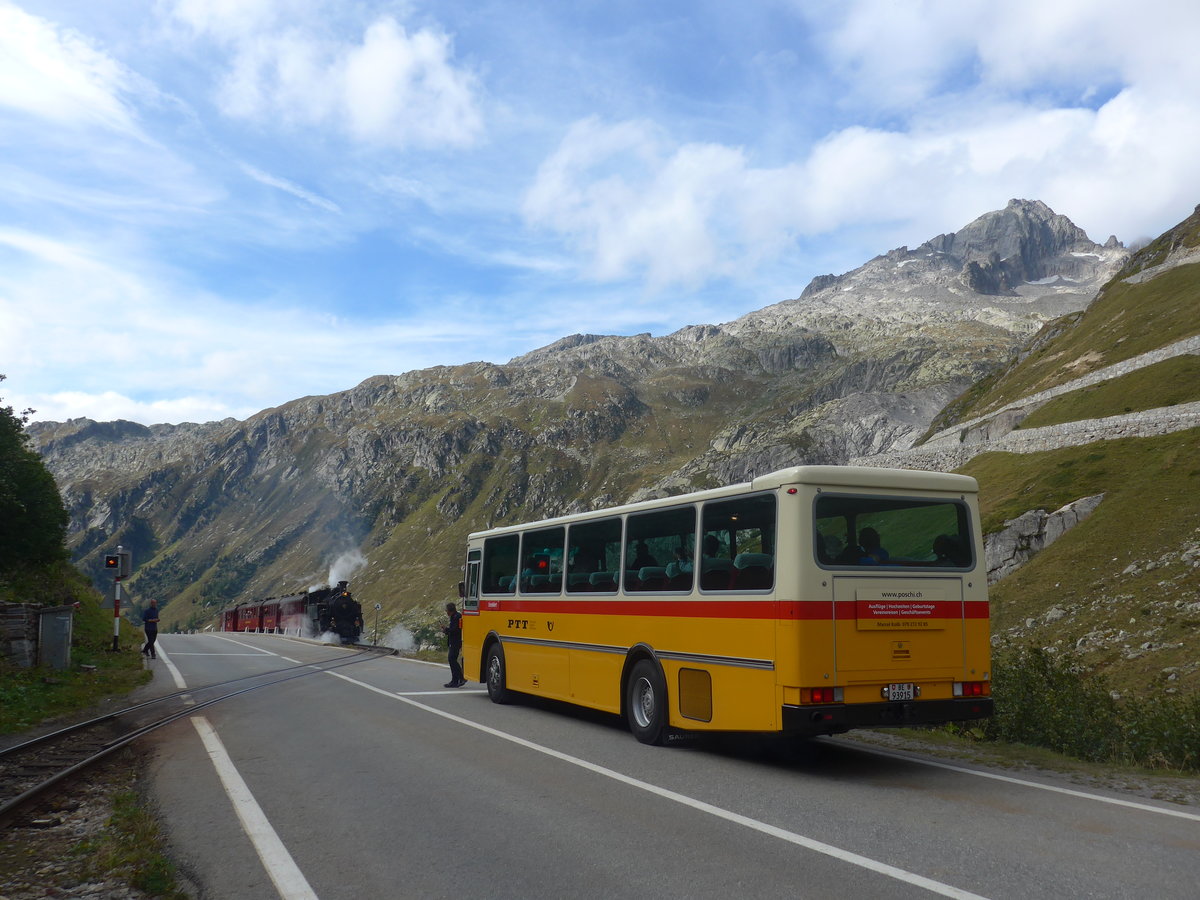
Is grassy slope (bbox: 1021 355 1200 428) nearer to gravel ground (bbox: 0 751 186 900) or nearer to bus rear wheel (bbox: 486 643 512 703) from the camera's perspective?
bus rear wheel (bbox: 486 643 512 703)

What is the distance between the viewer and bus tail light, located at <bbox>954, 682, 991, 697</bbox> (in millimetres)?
10234

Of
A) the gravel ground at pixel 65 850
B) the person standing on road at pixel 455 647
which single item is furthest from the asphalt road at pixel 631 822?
the person standing on road at pixel 455 647

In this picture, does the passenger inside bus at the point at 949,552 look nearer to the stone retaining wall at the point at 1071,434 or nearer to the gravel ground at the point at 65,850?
the gravel ground at the point at 65,850

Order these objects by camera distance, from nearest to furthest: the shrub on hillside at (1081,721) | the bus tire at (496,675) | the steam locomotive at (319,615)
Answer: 1. the shrub on hillside at (1081,721)
2. the bus tire at (496,675)
3. the steam locomotive at (319,615)

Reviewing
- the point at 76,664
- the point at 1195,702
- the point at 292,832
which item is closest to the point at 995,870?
the point at 292,832

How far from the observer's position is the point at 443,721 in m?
14.3

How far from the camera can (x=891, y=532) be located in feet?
34.0

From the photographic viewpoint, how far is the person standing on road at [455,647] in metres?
20.1

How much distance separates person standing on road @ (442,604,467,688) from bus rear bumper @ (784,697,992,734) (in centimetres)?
1172

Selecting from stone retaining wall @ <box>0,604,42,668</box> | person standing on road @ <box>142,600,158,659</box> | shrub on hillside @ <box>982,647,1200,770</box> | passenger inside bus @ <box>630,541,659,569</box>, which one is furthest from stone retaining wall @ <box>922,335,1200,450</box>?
stone retaining wall @ <box>0,604,42,668</box>

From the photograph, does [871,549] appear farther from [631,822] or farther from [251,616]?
[251,616]

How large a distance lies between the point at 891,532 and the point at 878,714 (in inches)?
79.4

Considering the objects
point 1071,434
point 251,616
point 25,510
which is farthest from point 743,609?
point 1071,434

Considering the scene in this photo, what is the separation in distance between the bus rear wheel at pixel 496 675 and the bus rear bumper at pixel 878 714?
335 inches
